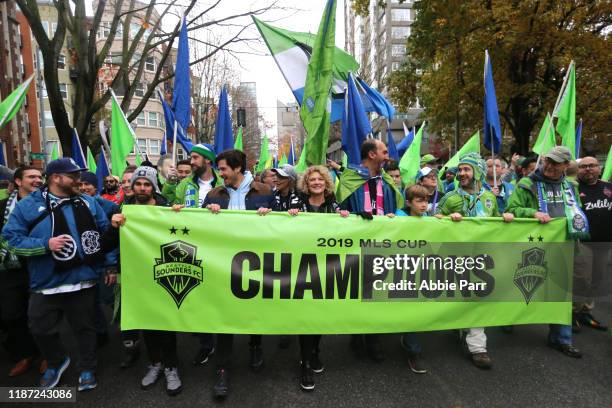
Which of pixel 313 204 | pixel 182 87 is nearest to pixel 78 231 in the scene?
pixel 313 204

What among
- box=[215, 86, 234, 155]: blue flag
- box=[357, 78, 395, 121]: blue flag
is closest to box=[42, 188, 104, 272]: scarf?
box=[215, 86, 234, 155]: blue flag

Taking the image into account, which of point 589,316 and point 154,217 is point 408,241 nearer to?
point 154,217

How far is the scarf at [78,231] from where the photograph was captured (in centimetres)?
312

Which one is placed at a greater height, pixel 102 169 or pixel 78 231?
pixel 102 169

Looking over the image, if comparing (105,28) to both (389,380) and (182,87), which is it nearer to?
(182,87)

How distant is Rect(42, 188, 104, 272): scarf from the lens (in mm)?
3125

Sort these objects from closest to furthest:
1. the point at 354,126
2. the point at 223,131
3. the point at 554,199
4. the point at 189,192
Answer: the point at 554,199 → the point at 189,192 → the point at 354,126 → the point at 223,131

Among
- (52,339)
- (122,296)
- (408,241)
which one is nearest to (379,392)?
(408,241)

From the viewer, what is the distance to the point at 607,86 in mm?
13844

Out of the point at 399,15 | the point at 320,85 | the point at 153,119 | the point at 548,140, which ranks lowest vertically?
the point at 548,140

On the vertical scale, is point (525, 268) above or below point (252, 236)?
below

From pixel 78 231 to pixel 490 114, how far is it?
4.78 meters

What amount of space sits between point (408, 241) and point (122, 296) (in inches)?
100

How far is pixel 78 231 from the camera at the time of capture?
3.21 metres
